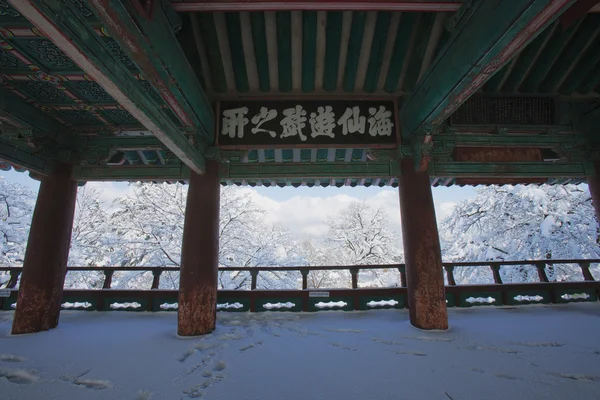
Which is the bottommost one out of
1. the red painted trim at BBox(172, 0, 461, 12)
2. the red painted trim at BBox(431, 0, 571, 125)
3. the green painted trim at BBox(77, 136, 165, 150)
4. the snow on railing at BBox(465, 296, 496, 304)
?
the snow on railing at BBox(465, 296, 496, 304)

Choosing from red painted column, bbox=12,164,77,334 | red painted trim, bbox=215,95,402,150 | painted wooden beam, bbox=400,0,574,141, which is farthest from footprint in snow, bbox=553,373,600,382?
red painted column, bbox=12,164,77,334

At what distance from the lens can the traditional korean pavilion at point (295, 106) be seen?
281 cm

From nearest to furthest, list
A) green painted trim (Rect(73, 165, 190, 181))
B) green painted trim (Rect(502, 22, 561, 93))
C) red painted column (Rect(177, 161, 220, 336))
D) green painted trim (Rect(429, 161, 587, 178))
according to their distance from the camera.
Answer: green painted trim (Rect(502, 22, 561, 93)), red painted column (Rect(177, 161, 220, 336)), green painted trim (Rect(429, 161, 587, 178)), green painted trim (Rect(73, 165, 190, 181))

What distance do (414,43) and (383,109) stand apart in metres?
1.06

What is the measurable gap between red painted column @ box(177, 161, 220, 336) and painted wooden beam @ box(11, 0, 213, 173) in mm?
1030

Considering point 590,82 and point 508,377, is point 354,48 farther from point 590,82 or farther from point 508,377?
point 508,377

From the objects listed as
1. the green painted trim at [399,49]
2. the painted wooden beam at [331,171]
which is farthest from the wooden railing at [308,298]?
the green painted trim at [399,49]

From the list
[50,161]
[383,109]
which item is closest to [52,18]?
[383,109]

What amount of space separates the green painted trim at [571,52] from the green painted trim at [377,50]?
2556 millimetres

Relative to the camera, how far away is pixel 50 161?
196 inches

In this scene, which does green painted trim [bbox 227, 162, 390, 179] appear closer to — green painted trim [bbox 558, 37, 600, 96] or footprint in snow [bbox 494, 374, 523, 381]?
green painted trim [bbox 558, 37, 600, 96]

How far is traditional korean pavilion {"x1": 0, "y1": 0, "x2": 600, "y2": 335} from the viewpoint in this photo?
9.21 feet

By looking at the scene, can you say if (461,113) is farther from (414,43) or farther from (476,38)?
(476,38)

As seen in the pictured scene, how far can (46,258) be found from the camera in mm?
4684
